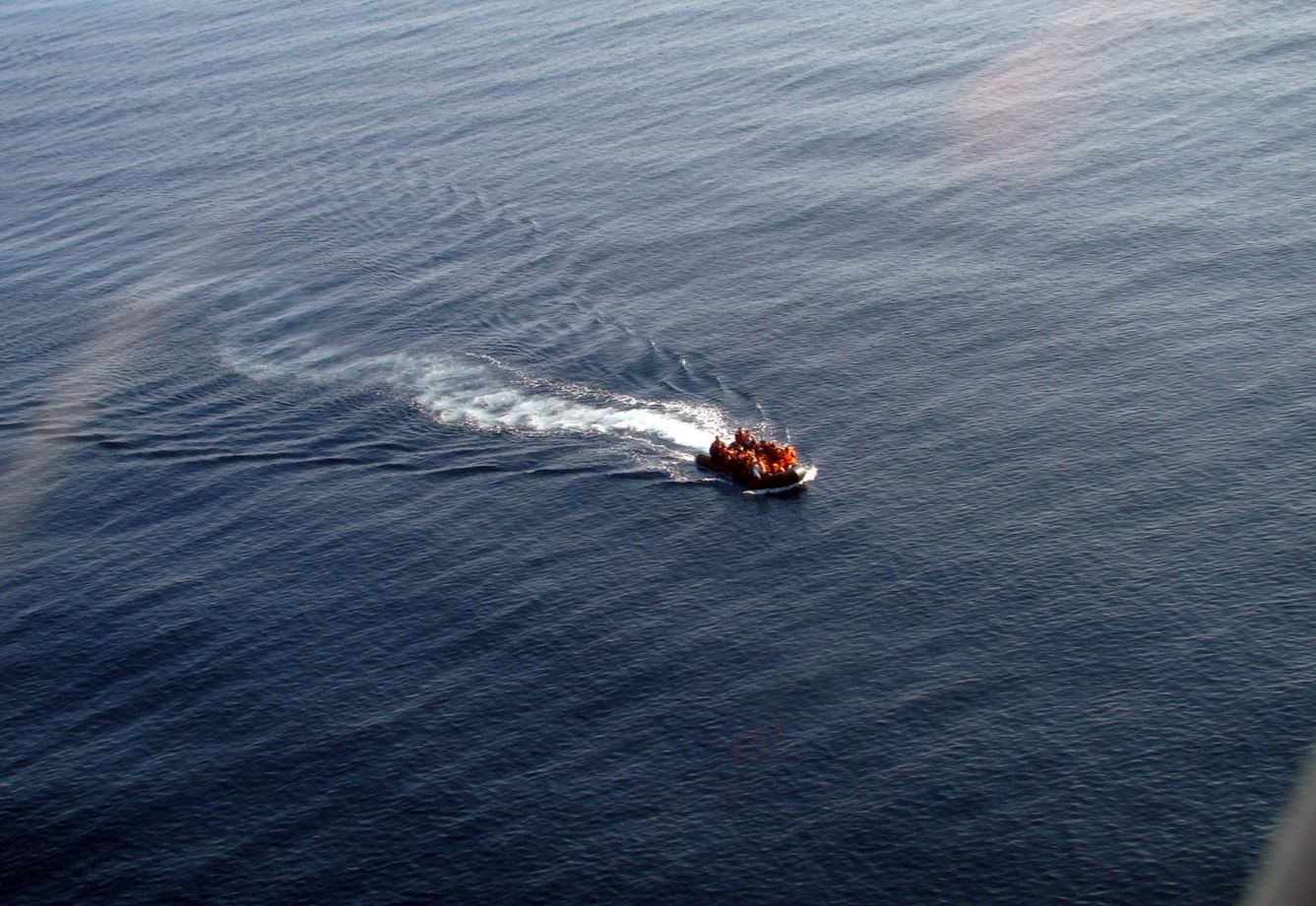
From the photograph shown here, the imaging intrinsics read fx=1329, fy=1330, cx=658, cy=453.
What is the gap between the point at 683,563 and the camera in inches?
4958

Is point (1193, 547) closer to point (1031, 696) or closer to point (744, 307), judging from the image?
point (1031, 696)

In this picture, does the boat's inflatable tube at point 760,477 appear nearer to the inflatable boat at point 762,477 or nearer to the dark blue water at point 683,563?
the inflatable boat at point 762,477

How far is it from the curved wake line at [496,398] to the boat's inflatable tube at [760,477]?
5.26 meters

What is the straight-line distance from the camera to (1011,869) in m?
90.4

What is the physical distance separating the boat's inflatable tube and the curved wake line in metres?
5.26

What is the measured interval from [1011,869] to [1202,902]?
1217 cm

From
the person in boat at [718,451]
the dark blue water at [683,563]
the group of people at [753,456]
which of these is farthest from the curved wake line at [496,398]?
the group of people at [753,456]

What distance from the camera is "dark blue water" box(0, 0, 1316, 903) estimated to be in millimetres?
96688

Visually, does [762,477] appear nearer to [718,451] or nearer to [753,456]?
[753,456]

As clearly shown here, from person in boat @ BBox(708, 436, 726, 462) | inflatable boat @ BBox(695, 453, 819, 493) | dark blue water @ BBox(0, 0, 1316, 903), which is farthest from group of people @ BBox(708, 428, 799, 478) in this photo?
dark blue water @ BBox(0, 0, 1316, 903)

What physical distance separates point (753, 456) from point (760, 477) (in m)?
2.75

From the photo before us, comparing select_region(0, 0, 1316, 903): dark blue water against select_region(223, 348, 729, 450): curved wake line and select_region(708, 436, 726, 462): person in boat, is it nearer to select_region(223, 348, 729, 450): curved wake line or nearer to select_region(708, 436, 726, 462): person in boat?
select_region(223, 348, 729, 450): curved wake line

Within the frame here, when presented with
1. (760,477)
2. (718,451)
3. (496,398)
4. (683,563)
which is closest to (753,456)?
(760,477)

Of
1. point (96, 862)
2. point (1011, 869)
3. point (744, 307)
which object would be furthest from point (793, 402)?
point (96, 862)
